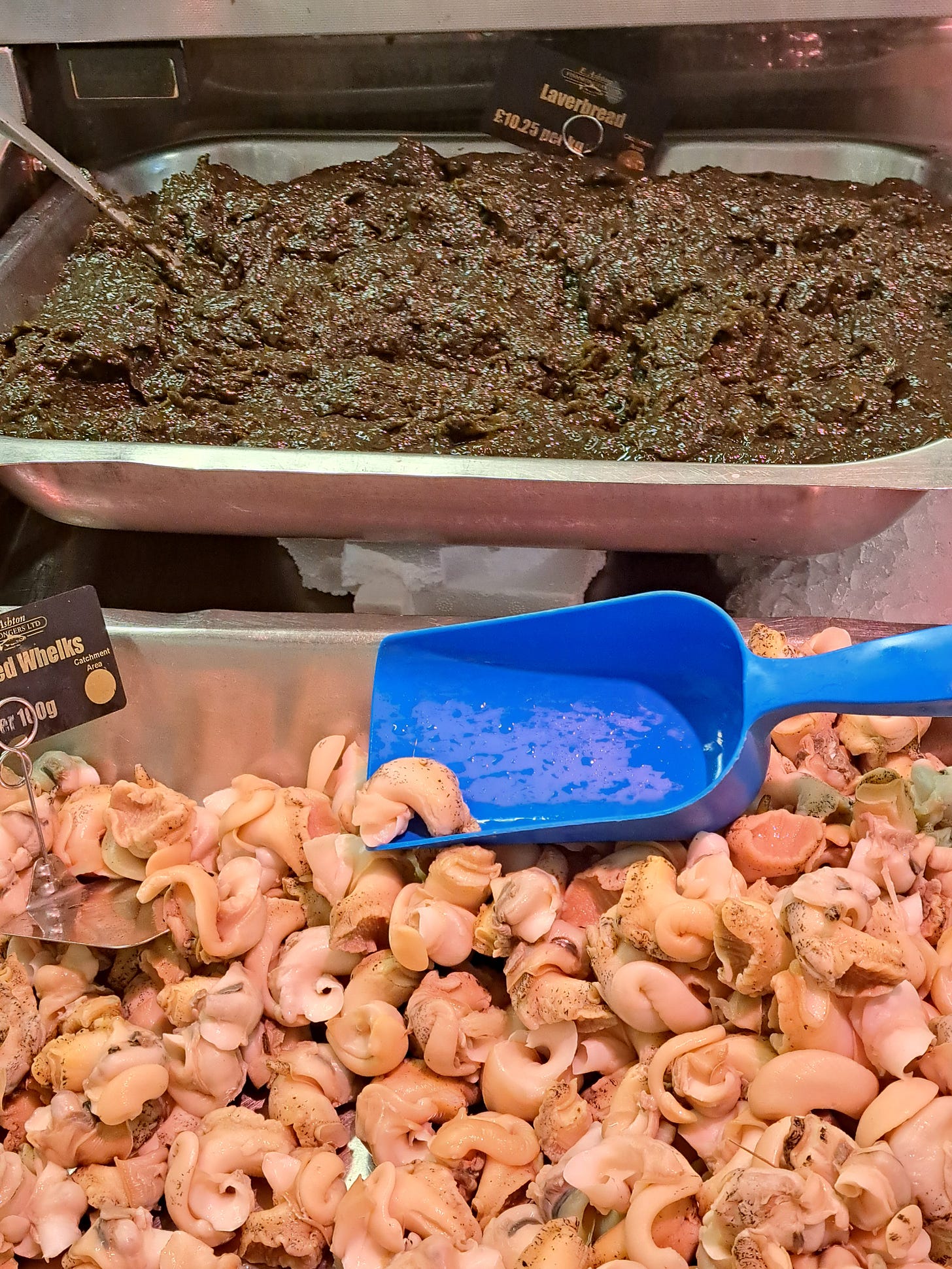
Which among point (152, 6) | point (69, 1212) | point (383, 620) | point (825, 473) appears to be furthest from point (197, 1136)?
point (152, 6)

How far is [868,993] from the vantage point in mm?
925

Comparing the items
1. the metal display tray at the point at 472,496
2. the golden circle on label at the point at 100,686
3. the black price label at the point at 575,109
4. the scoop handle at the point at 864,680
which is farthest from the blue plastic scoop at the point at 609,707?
the black price label at the point at 575,109

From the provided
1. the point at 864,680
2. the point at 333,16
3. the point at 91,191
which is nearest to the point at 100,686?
the point at 864,680

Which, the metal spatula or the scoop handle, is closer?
the scoop handle

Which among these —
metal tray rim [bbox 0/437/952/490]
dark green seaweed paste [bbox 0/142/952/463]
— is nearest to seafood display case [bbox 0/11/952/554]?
metal tray rim [bbox 0/437/952/490]

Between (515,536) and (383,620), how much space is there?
0.22m

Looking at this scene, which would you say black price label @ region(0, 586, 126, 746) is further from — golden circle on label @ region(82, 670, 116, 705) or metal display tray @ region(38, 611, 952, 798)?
metal display tray @ region(38, 611, 952, 798)

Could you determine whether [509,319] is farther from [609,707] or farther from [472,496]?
[609,707]

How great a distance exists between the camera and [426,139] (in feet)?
7.02

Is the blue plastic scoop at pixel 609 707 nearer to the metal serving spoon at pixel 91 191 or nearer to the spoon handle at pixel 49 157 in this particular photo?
the metal serving spoon at pixel 91 191

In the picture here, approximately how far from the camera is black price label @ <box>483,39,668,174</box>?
1.96 m

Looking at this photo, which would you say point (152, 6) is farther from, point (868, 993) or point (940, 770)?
point (868, 993)

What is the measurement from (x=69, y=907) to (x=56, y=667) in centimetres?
29

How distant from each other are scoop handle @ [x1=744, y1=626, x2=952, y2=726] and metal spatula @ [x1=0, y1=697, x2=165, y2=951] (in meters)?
0.73
